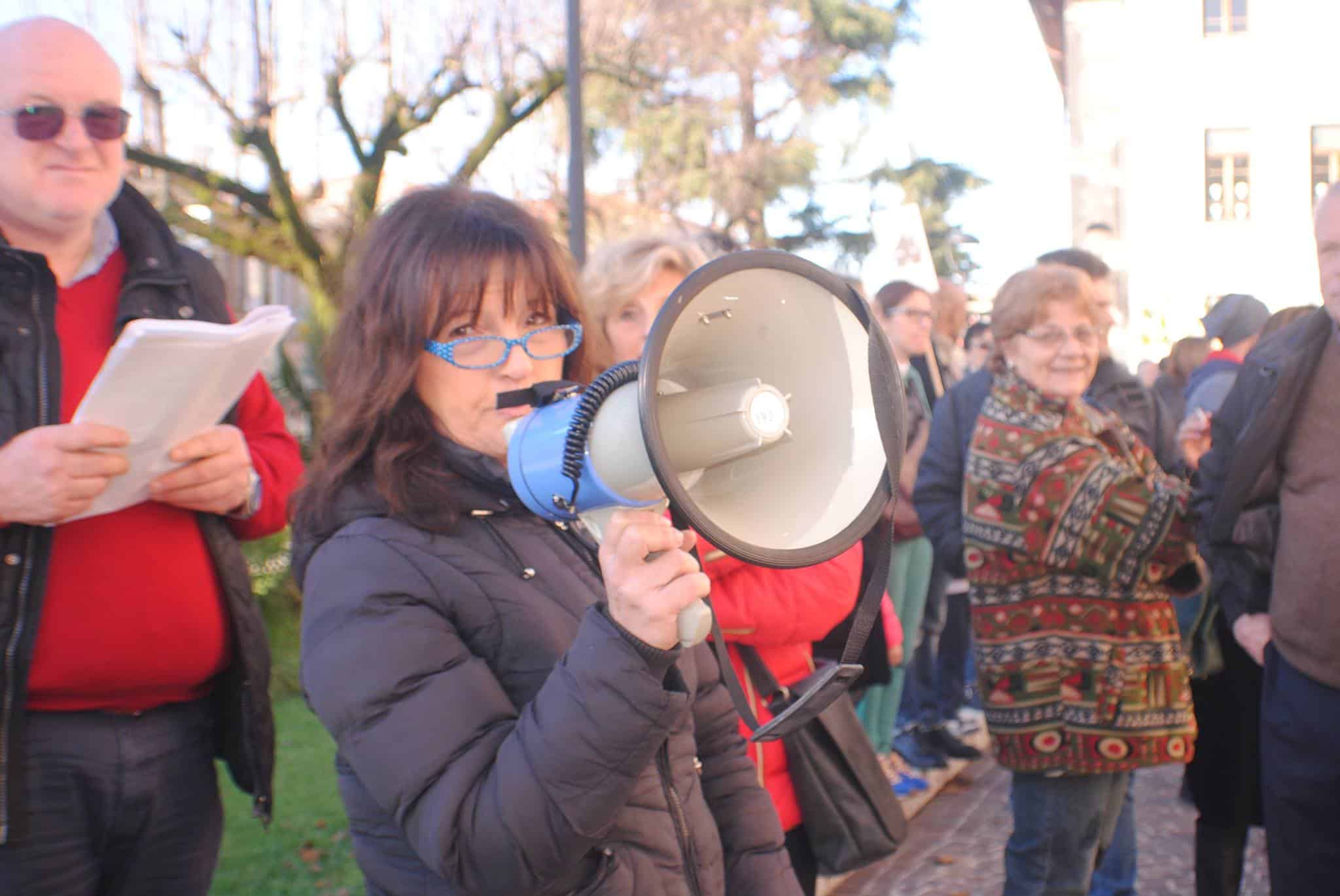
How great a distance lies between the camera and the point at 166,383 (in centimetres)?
209

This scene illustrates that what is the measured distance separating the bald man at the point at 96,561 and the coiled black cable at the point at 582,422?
103cm

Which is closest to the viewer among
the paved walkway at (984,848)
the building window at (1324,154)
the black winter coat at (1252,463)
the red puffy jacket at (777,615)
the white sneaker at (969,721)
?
the red puffy jacket at (777,615)

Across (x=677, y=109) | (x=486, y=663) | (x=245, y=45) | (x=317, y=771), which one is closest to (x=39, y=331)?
(x=486, y=663)

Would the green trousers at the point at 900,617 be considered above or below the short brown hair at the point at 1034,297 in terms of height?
below

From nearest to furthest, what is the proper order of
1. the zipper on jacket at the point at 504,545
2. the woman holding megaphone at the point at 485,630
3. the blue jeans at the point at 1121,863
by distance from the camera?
1. the woman holding megaphone at the point at 485,630
2. the zipper on jacket at the point at 504,545
3. the blue jeans at the point at 1121,863

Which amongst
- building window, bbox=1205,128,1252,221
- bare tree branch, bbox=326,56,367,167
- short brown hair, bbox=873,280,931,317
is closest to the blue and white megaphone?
short brown hair, bbox=873,280,931,317

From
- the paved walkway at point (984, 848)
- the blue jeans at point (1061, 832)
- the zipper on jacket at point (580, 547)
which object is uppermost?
the zipper on jacket at point (580, 547)

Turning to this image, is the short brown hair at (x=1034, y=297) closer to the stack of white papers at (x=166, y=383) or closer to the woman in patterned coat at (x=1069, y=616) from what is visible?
the woman in patterned coat at (x=1069, y=616)

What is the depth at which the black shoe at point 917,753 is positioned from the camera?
231 inches

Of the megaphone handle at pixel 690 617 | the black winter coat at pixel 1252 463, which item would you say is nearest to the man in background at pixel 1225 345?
the black winter coat at pixel 1252 463

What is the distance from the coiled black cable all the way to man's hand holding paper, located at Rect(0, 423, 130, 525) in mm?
1048

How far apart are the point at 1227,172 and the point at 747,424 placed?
22.1 meters

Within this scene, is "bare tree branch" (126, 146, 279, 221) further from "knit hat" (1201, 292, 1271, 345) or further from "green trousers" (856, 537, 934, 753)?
"knit hat" (1201, 292, 1271, 345)

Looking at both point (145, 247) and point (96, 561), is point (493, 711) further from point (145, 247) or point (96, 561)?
point (145, 247)
